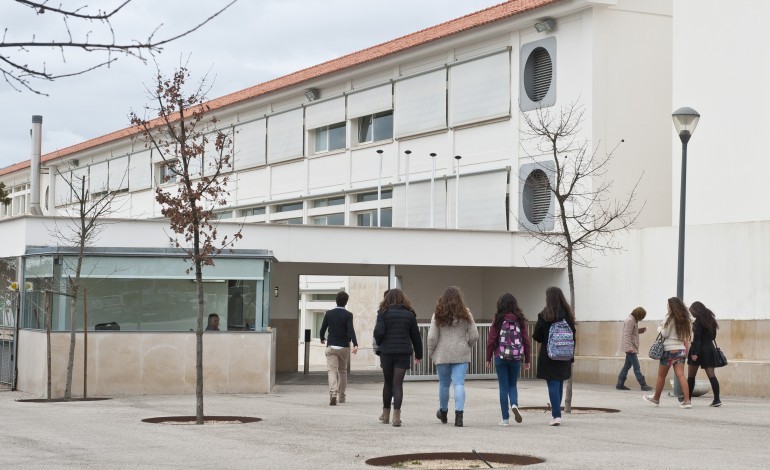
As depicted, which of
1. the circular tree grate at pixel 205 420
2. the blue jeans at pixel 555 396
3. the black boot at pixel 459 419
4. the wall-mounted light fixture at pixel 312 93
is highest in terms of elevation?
the wall-mounted light fixture at pixel 312 93

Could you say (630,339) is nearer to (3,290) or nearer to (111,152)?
(3,290)

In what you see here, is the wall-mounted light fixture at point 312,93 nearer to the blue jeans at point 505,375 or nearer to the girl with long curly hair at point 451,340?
the girl with long curly hair at point 451,340

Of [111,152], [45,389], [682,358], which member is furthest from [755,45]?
[111,152]

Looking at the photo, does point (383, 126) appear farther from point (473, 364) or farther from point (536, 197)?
point (473, 364)

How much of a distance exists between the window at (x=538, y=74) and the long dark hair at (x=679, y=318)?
39.6 ft

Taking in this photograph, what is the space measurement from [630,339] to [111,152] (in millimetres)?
32466

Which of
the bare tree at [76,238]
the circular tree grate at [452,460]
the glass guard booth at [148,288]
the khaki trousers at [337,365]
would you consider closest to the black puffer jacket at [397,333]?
the khaki trousers at [337,365]

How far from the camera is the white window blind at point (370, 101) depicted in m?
36.6

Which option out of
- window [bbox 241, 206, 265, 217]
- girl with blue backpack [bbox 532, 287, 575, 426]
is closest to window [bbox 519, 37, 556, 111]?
window [bbox 241, 206, 265, 217]

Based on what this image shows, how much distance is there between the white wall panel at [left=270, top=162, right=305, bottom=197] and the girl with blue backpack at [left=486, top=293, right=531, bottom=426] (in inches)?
984

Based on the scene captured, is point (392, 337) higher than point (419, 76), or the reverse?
point (419, 76)

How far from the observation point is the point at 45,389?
2288cm

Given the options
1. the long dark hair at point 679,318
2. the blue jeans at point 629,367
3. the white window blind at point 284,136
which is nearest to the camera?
the long dark hair at point 679,318

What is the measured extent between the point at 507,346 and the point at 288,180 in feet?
85.6
